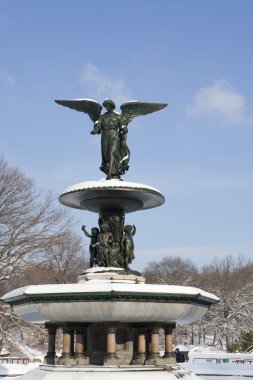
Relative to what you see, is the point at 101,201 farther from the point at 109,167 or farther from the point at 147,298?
the point at 147,298

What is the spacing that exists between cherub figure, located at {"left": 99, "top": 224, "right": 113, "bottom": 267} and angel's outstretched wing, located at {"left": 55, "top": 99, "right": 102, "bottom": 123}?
9.70 feet

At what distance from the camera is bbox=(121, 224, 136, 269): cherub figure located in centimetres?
1316

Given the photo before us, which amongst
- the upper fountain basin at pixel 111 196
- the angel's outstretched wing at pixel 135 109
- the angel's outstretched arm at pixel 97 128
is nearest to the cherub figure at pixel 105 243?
the upper fountain basin at pixel 111 196

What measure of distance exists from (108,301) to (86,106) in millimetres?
5758

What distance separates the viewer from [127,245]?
43.5 feet

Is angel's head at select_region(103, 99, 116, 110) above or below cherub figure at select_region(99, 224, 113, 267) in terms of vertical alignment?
above

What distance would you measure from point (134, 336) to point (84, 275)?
177cm

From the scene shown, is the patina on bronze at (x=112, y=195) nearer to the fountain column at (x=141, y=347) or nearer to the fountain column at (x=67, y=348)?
the fountain column at (x=141, y=347)

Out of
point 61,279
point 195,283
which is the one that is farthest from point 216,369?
point 195,283

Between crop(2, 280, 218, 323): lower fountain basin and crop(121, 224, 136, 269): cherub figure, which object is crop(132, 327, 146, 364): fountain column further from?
crop(121, 224, 136, 269): cherub figure

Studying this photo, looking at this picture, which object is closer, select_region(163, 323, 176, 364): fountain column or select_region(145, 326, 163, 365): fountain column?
select_region(145, 326, 163, 365): fountain column

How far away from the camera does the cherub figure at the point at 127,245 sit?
43.2ft

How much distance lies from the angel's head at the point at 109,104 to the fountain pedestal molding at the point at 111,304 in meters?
0.04

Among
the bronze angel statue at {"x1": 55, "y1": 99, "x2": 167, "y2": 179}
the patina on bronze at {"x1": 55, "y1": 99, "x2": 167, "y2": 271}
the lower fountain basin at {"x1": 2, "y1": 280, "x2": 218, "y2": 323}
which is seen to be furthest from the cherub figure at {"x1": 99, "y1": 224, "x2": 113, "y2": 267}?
the lower fountain basin at {"x1": 2, "y1": 280, "x2": 218, "y2": 323}
